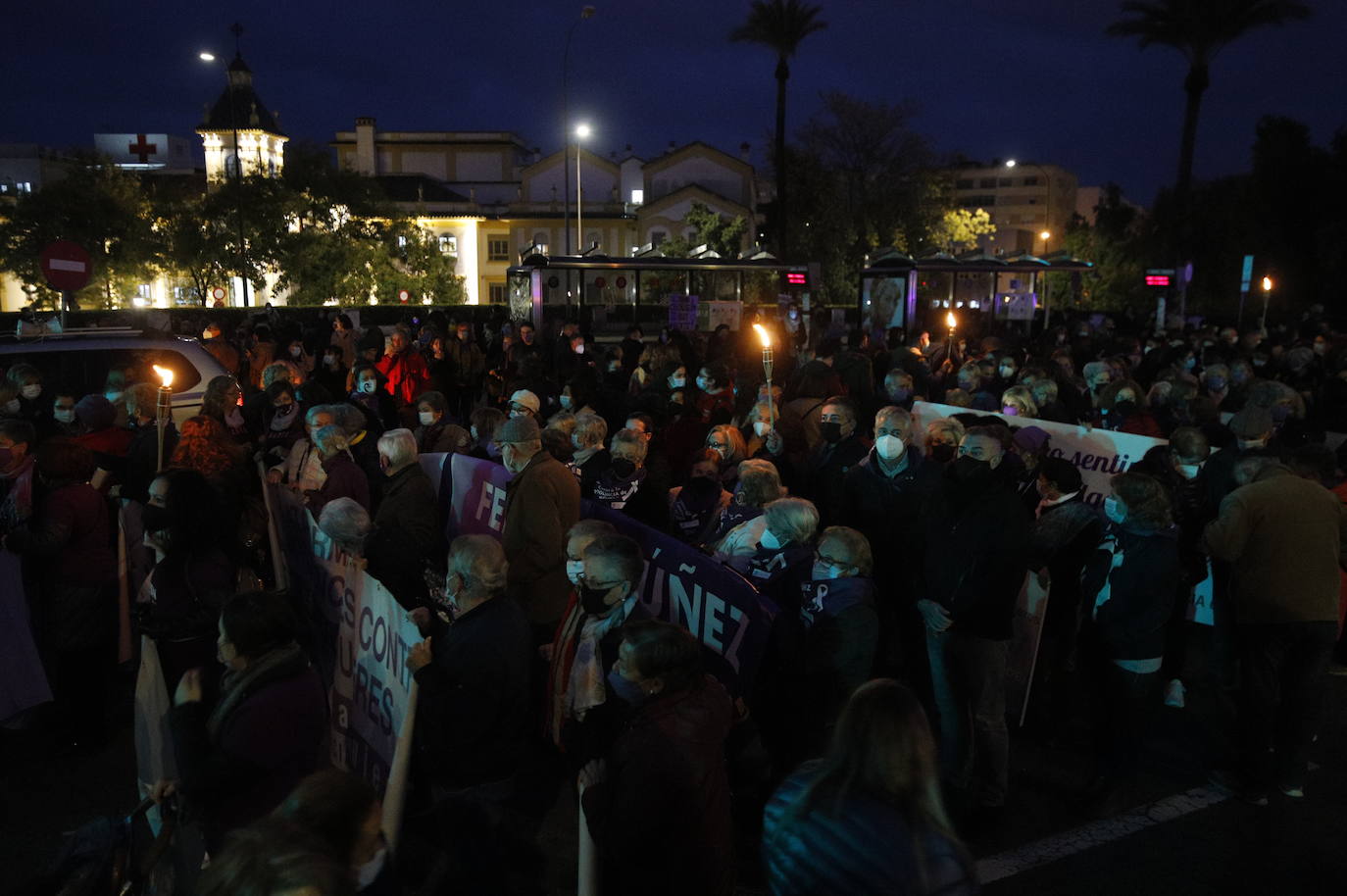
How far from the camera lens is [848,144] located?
177 feet

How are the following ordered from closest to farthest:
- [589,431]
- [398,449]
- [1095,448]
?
[398,449] < [589,431] < [1095,448]

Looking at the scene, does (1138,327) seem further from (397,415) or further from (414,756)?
(414,756)

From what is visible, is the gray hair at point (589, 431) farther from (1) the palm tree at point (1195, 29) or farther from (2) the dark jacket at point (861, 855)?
(1) the palm tree at point (1195, 29)

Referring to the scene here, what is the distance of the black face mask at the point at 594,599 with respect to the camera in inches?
155

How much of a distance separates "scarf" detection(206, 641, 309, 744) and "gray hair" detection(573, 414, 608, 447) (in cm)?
345

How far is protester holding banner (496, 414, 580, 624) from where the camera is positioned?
17.4 ft

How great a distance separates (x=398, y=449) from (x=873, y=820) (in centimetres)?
414

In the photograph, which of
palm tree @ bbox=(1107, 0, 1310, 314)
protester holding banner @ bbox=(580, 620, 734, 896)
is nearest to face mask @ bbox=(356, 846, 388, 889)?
protester holding banner @ bbox=(580, 620, 734, 896)

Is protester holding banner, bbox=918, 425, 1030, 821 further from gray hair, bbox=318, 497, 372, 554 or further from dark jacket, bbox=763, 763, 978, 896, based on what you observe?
gray hair, bbox=318, 497, 372, 554

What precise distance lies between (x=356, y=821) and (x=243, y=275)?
42211 millimetres

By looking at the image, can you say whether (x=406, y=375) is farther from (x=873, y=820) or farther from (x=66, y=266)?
(x=873, y=820)

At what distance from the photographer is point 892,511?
620 cm

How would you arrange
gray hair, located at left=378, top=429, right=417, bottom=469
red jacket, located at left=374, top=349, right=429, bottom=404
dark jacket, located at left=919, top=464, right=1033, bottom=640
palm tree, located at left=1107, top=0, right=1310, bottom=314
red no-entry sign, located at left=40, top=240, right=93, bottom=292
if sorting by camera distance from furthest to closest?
palm tree, located at left=1107, top=0, right=1310, bottom=314 < red jacket, located at left=374, top=349, right=429, bottom=404 < red no-entry sign, located at left=40, top=240, right=93, bottom=292 < gray hair, located at left=378, top=429, right=417, bottom=469 < dark jacket, located at left=919, top=464, right=1033, bottom=640

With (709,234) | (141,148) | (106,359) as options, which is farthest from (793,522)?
(141,148)
